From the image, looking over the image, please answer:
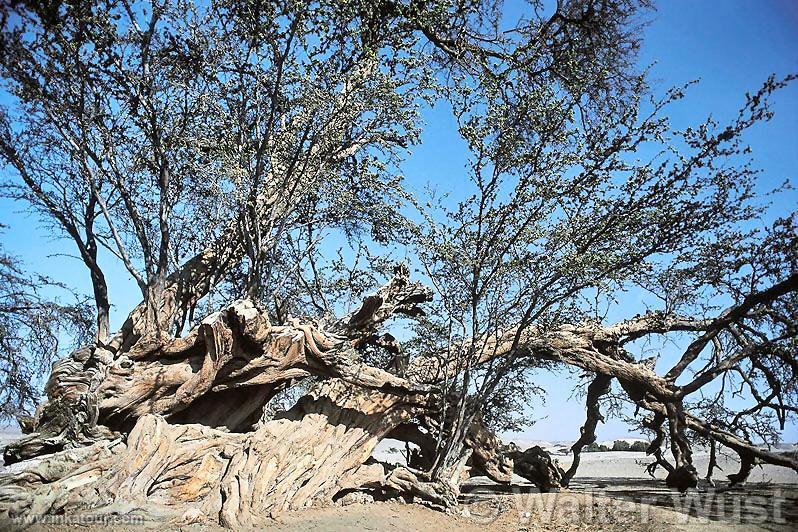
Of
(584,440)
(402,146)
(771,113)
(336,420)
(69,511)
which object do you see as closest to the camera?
(69,511)

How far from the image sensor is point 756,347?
8.72 metres

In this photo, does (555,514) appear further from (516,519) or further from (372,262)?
(372,262)

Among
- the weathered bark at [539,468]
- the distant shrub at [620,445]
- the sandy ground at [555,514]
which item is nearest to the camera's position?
the sandy ground at [555,514]

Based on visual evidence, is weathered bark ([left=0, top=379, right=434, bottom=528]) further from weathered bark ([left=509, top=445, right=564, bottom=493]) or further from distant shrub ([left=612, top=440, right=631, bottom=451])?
distant shrub ([left=612, top=440, right=631, bottom=451])

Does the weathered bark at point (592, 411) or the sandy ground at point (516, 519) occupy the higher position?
the weathered bark at point (592, 411)

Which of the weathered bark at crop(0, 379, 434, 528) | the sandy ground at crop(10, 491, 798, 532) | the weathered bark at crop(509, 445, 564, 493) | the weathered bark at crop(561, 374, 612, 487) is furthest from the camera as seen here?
the weathered bark at crop(561, 374, 612, 487)

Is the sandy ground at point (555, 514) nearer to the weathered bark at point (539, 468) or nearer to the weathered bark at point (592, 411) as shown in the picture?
the weathered bark at point (539, 468)

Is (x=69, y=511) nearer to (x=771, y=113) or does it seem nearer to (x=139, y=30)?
(x=139, y=30)

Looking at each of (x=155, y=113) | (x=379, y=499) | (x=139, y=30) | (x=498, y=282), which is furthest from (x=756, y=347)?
(x=139, y=30)

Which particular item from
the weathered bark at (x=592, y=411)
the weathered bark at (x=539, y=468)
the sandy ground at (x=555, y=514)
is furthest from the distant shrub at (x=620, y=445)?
the weathered bark at (x=539, y=468)

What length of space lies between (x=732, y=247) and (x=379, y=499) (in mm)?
6449

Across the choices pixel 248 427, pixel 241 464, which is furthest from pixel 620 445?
pixel 241 464

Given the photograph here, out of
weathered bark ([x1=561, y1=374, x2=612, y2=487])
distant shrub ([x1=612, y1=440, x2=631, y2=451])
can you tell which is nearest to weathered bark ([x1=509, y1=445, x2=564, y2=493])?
weathered bark ([x1=561, y1=374, x2=612, y2=487])

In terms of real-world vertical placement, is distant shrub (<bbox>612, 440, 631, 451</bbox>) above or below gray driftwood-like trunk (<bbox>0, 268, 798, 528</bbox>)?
above
